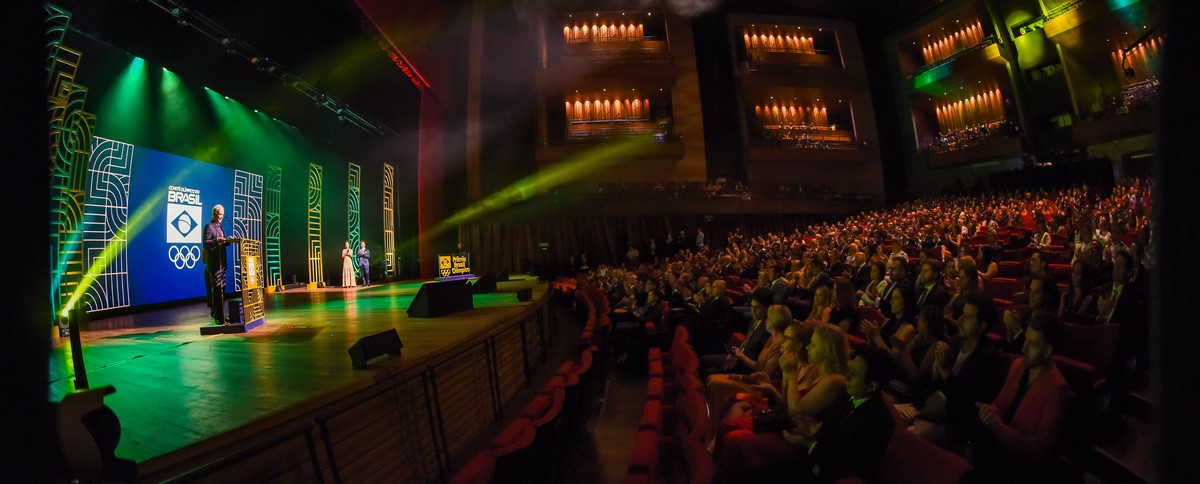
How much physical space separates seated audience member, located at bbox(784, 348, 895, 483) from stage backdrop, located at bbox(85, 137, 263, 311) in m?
5.18

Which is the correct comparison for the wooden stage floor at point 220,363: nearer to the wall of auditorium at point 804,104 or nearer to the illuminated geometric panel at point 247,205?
the illuminated geometric panel at point 247,205

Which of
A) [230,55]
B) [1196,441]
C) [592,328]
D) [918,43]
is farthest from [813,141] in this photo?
[1196,441]

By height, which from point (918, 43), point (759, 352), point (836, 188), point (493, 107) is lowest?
point (759, 352)

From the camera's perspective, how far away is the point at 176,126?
20.2 feet

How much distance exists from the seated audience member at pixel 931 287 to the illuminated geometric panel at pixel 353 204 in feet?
33.6

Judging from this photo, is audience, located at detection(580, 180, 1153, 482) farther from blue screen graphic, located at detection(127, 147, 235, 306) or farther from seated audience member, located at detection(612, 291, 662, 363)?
blue screen graphic, located at detection(127, 147, 235, 306)

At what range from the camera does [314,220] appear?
921 cm

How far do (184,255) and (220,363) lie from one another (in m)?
5.08

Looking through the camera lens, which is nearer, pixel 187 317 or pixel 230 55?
pixel 187 317

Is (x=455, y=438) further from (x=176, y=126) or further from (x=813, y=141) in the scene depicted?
(x=813, y=141)

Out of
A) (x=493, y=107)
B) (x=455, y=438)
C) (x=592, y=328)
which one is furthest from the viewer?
(x=493, y=107)

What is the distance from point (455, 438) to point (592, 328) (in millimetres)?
2147

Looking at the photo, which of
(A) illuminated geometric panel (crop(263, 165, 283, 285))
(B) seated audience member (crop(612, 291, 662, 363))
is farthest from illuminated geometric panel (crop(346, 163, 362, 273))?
(B) seated audience member (crop(612, 291, 662, 363))

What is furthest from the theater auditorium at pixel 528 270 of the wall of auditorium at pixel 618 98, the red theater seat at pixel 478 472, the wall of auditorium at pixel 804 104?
the wall of auditorium at pixel 804 104
